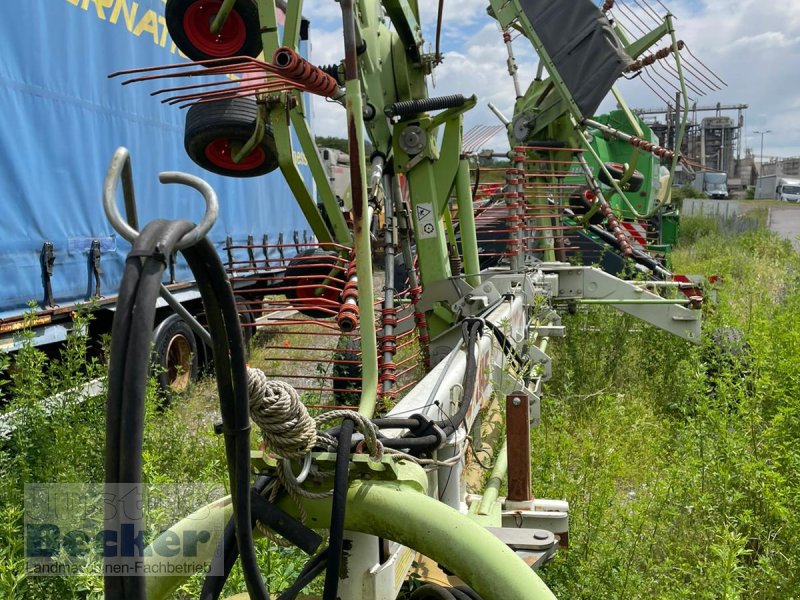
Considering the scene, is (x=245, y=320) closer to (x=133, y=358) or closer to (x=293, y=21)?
(x=293, y=21)

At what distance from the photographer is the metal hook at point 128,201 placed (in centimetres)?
101

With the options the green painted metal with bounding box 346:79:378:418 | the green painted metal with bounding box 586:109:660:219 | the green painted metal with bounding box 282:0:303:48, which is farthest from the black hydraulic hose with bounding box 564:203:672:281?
the green painted metal with bounding box 346:79:378:418

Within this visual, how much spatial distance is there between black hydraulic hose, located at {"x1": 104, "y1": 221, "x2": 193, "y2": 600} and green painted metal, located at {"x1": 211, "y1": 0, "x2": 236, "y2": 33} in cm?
302

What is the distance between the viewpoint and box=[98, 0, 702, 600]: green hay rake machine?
4.15 feet

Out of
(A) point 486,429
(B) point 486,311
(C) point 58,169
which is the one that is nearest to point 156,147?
(C) point 58,169

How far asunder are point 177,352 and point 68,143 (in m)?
2.32

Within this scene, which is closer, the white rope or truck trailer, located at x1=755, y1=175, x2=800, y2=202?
the white rope

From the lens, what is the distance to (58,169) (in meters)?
5.45

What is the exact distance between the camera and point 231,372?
1.22m

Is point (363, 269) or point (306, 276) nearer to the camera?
point (363, 269)

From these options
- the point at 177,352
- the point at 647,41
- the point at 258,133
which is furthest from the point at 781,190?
the point at 258,133

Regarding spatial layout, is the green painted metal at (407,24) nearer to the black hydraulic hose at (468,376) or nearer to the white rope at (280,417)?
the black hydraulic hose at (468,376)

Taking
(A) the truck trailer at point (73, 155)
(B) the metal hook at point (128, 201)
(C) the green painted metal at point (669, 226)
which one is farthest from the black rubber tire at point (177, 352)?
(C) the green painted metal at point (669, 226)

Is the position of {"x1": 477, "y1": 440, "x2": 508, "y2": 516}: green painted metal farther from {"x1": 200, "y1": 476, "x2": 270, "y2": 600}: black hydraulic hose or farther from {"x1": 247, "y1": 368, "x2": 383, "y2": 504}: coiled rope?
{"x1": 200, "y1": 476, "x2": 270, "y2": 600}: black hydraulic hose
